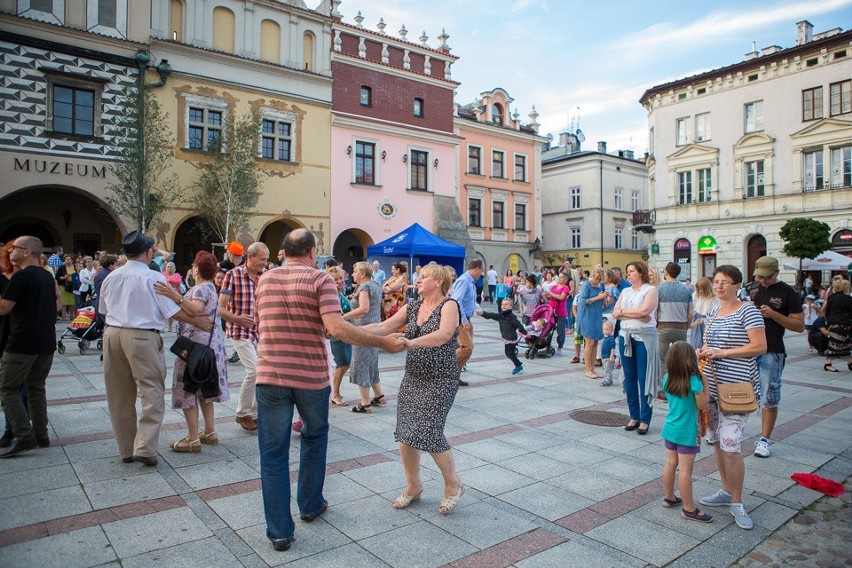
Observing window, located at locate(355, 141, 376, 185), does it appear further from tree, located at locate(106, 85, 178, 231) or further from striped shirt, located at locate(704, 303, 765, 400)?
striped shirt, located at locate(704, 303, 765, 400)

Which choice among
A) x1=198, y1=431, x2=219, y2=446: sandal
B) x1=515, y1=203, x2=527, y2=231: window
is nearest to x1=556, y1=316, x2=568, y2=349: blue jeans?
x1=198, y1=431, x2=219, y2=446: sandal

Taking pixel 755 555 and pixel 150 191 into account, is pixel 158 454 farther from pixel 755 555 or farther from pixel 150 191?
pixel 150 191

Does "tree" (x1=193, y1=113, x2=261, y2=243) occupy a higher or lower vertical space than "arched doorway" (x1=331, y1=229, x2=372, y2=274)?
higher

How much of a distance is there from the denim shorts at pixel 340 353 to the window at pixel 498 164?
3057 cm

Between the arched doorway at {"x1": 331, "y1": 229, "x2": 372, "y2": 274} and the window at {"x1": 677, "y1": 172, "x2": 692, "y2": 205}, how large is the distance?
74.7 feet

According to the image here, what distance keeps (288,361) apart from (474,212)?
108ft

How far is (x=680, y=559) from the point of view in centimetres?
361

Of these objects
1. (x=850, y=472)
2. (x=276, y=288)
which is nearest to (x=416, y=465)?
(x=276, y=288)

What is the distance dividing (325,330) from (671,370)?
258 centimetres

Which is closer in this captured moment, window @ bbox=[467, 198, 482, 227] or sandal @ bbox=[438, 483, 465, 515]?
sandal @ bbox=[438, 483, 465, 515]

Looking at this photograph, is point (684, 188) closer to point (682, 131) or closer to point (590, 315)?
point (682, 131)

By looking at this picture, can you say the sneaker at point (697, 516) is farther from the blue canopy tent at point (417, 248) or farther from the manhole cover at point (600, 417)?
the blue canopy tent at point (417, 248)

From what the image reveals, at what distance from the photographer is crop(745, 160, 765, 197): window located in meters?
34.3

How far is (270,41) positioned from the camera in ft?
79.0
